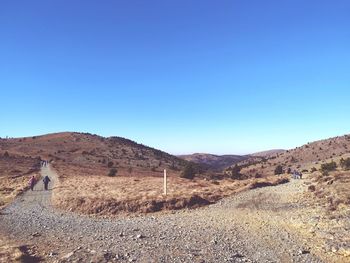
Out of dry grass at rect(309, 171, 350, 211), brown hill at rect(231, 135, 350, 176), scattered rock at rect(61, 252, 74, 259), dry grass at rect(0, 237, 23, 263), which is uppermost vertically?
brown hill at rect(231, 135, 350, 176)

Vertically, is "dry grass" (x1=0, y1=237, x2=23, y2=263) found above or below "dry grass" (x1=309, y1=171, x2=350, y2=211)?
below

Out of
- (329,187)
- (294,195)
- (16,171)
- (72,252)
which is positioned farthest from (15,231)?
(16,171)

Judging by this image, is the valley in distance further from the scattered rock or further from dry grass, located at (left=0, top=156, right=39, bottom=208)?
dry grass, located at (left=0, top=156, right=39, bottom=208)

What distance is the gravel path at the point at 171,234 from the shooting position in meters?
14.2

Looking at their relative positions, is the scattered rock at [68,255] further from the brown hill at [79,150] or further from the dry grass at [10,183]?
the brown hill at [79,150]

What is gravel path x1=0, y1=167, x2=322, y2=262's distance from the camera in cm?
1425

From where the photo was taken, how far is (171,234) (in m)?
17.8

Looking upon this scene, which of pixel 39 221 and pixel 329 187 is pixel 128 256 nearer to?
pixel 39 221

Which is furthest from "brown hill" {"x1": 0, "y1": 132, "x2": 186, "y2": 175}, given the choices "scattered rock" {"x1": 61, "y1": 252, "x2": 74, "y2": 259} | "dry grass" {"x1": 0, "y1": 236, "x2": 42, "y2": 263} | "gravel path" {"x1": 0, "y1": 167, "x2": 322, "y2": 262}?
"scattered rock" {"x1": 61, "y1": 252, "x2": 74, "y2": 259}

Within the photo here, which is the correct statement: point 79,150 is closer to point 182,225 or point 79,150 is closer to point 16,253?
point 182,225

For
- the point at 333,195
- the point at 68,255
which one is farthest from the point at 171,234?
the point at 333,195

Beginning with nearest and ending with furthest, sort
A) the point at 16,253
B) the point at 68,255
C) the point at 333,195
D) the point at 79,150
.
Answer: the point at 68,255, the point at 16,253, the point at 333,195, the point at 79,150

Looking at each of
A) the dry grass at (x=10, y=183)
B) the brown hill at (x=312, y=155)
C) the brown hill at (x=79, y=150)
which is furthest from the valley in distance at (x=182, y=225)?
the brown hill at (x=79, y=150)

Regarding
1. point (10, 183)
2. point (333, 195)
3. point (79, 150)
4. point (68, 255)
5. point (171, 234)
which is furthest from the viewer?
point (79, 150)
